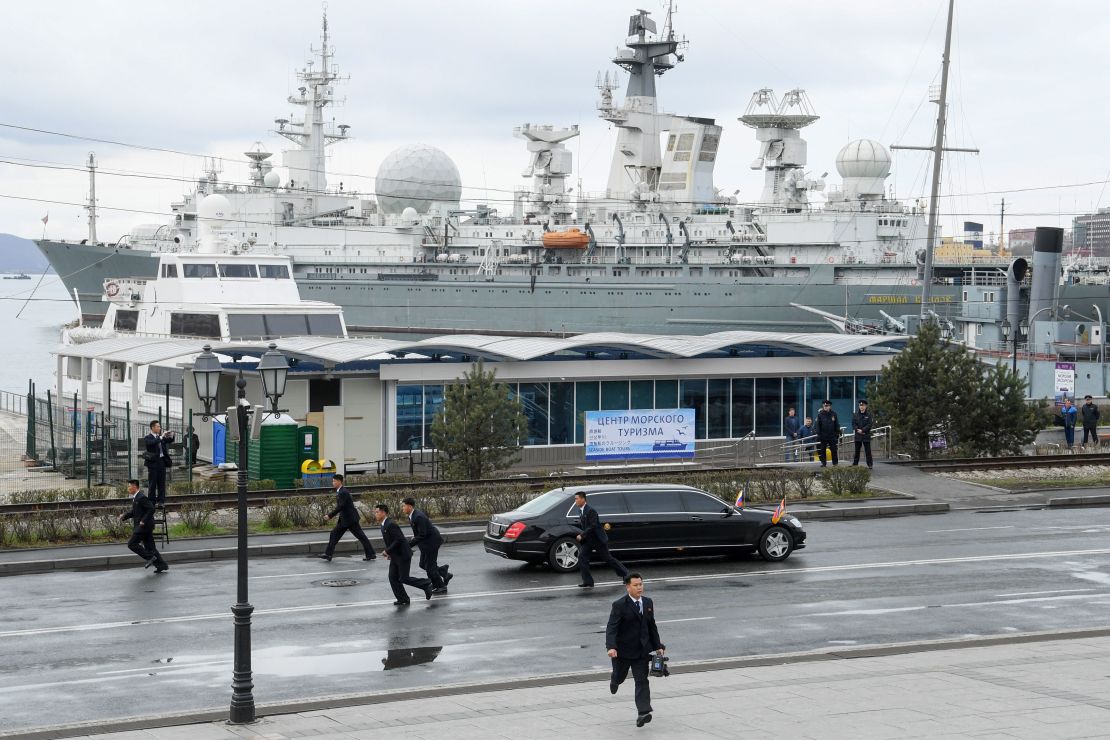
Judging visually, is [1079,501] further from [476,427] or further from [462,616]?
[462,616]

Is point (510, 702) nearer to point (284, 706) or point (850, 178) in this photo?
point (284, 706)

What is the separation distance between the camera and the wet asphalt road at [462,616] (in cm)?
1313

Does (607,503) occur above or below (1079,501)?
above

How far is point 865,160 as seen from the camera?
268ft

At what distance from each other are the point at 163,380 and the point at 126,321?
11.7 metres

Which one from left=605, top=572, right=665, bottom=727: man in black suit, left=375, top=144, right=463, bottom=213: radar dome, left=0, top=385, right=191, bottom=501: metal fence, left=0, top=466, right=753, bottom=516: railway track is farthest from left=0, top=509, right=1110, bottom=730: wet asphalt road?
left=375, top=144, right=463, bottom=213: radar dome

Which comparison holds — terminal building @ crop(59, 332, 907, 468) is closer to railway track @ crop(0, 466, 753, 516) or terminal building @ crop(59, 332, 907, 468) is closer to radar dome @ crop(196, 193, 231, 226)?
railway track @ crop(0, 466, 753, 516)

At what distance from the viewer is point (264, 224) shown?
93.9 meters

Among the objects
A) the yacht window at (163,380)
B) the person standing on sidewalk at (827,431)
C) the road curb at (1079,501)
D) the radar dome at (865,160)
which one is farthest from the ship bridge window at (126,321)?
the radar dome at (865,160)

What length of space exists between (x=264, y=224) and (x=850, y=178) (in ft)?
137

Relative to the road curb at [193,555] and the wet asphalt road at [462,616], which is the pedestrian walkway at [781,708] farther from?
the road curb at [193,555]

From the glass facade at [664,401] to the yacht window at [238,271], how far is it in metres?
17.1

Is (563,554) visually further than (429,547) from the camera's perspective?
Yes

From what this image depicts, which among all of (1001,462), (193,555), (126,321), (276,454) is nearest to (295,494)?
(276,454)
